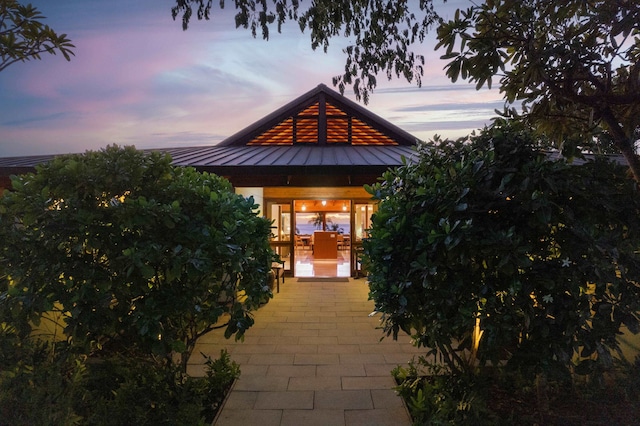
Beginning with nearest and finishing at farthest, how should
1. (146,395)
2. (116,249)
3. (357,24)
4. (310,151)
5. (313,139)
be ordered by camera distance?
(116,249) → (146,395) → (357,24) → (310,151) → (313,139)

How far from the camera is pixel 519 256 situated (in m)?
2.72

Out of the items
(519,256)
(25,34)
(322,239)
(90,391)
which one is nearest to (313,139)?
(322,239)

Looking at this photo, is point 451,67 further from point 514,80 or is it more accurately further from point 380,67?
point 380,67

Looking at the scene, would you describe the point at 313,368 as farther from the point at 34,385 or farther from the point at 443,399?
the point at 34,385

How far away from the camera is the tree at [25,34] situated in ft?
9.73

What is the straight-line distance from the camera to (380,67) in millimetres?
5012

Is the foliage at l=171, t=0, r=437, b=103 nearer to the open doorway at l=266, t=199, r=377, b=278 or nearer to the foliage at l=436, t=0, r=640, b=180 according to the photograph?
the foliage at l=436, t=0, r=640, b=180

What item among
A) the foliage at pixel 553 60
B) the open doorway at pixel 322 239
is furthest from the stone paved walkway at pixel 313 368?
the open doorway at pixel 322 239

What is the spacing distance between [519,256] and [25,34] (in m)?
3.85

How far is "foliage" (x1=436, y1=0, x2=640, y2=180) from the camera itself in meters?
3.18

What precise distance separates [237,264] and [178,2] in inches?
109

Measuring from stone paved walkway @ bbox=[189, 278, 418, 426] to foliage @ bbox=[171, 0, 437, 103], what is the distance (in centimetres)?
331

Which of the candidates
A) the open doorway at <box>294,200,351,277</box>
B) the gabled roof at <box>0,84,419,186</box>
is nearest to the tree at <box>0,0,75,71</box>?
the gabled roof at <box>0,84,419,186</box>

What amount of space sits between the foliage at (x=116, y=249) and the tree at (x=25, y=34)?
0.80 m
